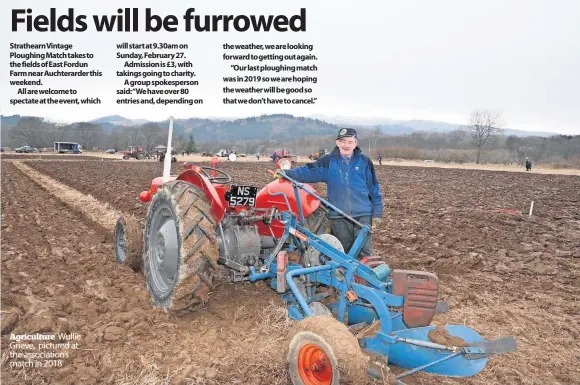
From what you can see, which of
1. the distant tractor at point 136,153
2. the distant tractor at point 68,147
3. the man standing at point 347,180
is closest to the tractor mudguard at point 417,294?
the man standing at point 347,180

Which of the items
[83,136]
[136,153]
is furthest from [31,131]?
[136,153]

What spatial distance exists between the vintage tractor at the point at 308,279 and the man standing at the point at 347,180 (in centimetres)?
17

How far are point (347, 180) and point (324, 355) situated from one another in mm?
2059

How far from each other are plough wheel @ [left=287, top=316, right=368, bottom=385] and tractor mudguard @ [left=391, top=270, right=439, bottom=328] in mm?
494

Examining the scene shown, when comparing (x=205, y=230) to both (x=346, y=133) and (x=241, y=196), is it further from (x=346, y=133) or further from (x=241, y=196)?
(x=346, y=133)

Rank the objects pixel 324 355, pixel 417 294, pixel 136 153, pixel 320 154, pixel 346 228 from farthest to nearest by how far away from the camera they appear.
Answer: pixel 136 153 → pixel 320 154 → pixel 346 228 → pixel 417 294 → pixel 324 355

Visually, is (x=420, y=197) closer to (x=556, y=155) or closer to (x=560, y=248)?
(x=560, y=248)

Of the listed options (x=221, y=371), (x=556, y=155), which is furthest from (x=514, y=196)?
(x=556, y=155)

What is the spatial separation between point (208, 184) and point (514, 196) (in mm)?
15102

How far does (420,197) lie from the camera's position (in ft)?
50.1

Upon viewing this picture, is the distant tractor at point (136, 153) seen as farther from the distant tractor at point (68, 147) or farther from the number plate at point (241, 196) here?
the number plate at point (241, 196)

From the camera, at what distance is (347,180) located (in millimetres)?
4582

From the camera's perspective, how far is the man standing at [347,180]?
15.0ft

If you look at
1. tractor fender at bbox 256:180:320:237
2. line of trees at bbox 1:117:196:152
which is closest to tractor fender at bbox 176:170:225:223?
tractor fender at bbox 256:180:320:237
